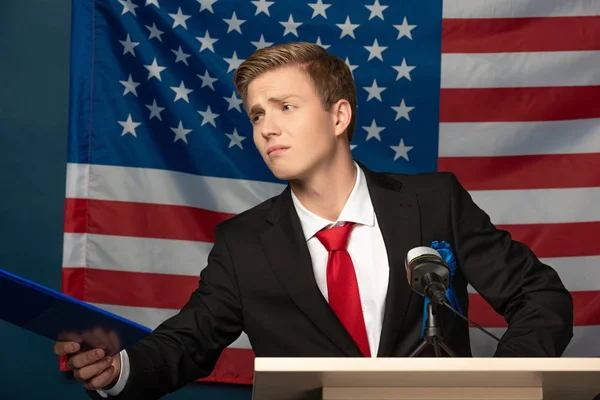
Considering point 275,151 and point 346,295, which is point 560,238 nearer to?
point 346,295

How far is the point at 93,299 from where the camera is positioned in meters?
3.37

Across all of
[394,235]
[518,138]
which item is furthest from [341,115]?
[518,138]

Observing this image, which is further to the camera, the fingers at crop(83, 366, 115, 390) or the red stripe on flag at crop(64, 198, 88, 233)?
the red stripe on flag at crop(64, 198, 88, 233)

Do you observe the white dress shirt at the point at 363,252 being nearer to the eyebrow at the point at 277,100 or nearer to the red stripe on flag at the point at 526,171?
the eyebrow at the point at 277,100

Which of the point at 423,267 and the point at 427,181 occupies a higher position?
the point at 427,181

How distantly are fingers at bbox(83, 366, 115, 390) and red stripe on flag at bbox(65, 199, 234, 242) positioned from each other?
59.3 inches

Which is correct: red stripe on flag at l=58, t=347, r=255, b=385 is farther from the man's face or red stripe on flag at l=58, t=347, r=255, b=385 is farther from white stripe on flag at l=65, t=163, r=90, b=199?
the man's face

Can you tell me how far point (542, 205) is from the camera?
3.51 meters

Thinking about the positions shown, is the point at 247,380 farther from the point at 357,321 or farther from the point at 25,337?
A: the point at 357,321

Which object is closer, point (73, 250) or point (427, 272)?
point (427, 272)

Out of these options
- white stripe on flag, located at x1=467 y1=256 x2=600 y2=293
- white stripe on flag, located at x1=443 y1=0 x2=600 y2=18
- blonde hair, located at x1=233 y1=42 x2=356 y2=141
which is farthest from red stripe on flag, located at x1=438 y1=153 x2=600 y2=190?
blonde hair, located at x1=233 y1=42 x2=356 y2=141

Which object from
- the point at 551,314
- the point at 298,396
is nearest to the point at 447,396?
the point at 298,396

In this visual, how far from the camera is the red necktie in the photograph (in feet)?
7.22

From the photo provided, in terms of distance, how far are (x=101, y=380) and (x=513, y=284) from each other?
1.06 meters
